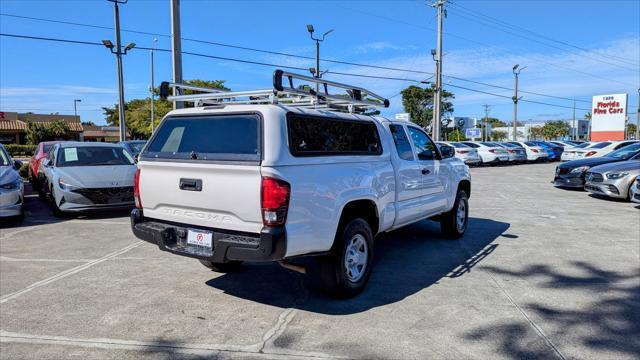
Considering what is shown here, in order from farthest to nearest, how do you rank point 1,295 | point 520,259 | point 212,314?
point 520,259
point 1,295
point 212,314

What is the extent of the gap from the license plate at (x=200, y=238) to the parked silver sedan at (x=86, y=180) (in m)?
5.94

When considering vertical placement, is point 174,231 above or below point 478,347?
above

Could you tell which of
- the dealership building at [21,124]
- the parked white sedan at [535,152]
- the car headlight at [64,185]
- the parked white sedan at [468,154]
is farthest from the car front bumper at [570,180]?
the dealership building at [21,124]

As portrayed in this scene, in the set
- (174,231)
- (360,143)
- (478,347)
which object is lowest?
(478,347)

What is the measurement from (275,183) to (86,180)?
7003mm

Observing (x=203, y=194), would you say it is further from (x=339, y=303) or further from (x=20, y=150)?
(x=20, y=150)

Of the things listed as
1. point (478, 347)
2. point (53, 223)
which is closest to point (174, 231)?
point (478, 347)

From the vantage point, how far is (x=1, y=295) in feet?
16.1

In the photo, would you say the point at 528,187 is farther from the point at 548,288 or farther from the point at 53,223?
the point at 53,223

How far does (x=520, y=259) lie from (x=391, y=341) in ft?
10.8

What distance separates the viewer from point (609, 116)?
43375 millimetres

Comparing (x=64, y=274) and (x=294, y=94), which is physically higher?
(x=294, y=94)

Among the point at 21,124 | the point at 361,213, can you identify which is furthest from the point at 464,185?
the point at 21,124

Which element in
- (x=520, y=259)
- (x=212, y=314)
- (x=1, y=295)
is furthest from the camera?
(x=520, y=259)
